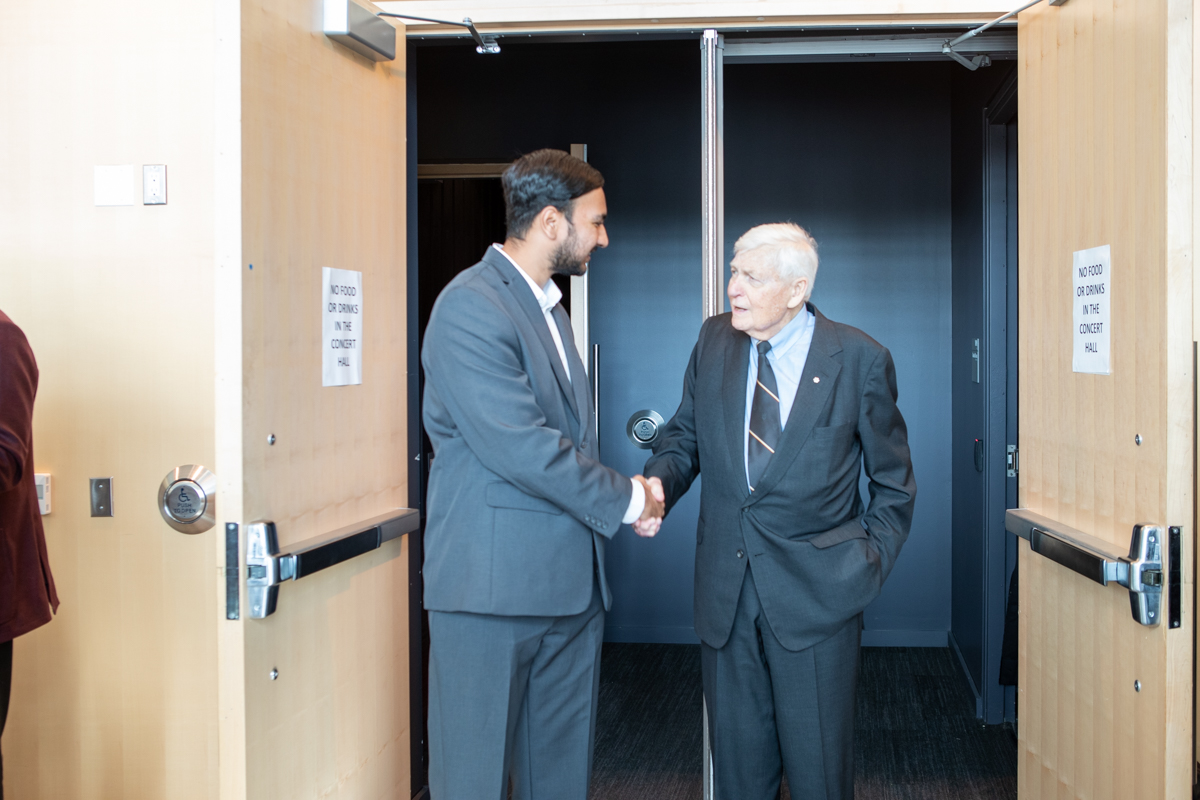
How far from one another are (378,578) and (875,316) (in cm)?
305

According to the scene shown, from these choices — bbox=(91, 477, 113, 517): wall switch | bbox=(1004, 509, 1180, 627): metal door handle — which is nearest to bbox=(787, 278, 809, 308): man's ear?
bbox=(1004, 509, 1180, 627): metal door handle

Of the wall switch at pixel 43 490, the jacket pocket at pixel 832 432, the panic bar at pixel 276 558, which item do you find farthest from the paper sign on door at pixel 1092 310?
the wall switch at pixel 43 490

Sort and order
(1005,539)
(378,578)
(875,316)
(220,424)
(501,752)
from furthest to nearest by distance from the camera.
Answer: (875,316) → (1005,539) → (378,578) → (501,752) → (220,424)

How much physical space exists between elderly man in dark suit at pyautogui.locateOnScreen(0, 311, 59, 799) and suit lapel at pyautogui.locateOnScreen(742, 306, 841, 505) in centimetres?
156

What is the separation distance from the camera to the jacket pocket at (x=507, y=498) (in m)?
1.84

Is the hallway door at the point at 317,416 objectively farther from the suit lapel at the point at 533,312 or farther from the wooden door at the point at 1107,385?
the wooden door at the point at 1107,385

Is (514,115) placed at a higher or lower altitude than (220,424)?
higher

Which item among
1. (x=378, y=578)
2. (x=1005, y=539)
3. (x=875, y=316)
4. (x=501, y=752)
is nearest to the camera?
(x=501, y=752)

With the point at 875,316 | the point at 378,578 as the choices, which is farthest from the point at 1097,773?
the point at 875,316

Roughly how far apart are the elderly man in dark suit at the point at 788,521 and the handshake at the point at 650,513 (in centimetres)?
8

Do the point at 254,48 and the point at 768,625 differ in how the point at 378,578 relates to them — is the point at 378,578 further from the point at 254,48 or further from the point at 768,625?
the point at 254,48

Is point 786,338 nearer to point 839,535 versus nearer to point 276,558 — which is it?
point 839,535

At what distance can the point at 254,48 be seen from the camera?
167 centimetres

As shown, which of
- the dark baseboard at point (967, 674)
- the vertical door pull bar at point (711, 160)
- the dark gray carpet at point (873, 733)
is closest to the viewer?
the vertical door pull bar at point (711, 160)
